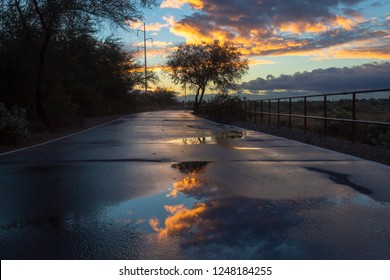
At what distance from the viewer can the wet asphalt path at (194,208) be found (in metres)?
4.48

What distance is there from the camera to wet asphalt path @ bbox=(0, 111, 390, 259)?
448 centimetres

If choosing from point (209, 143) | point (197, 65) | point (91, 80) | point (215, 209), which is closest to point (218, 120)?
point (91, 80)

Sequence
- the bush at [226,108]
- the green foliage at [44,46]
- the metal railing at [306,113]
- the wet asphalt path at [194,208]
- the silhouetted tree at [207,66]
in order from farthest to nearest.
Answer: the silhouetted tree at [207,66], the bush at [226,108], the green foliage at [44,46], the metal railing at [306,113], the wet asphalt path at [194,208]

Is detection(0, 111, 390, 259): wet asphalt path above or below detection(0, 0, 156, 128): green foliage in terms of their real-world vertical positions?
below

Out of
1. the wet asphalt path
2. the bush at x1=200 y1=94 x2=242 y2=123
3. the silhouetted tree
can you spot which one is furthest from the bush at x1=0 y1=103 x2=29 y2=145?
the silhouetted tree

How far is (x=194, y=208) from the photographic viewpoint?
608cm

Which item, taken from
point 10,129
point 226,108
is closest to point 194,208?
point 10,129

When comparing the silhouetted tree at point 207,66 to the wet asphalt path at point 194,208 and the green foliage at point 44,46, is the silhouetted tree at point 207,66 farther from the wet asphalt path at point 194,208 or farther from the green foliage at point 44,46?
the wet asphalt path at point 194,208

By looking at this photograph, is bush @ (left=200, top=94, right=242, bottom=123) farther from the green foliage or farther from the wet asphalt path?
the wet asphalt path

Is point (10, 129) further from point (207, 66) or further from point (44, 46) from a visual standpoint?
point (207, 66)

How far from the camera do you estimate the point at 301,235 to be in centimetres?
486

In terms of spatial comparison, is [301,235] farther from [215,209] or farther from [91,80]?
[91,80]

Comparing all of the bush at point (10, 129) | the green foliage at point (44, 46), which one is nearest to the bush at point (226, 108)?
the green foliage at point (44, 46)

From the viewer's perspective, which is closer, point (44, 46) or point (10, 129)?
point (10, 129)
